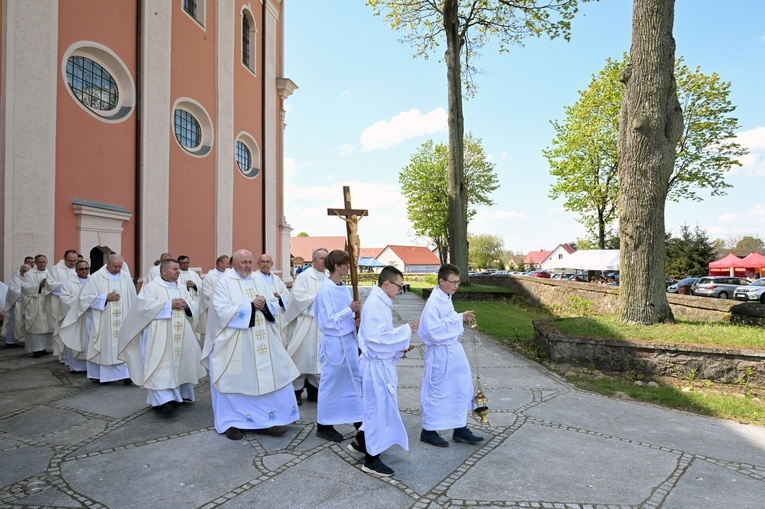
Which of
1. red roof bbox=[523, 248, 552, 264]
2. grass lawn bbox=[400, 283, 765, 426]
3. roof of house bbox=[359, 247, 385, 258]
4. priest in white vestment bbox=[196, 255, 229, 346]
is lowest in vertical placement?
grass lawn bbox=[400, 283, 765, 426]

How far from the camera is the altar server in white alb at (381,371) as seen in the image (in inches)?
150

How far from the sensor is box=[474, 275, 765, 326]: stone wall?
9000 mm

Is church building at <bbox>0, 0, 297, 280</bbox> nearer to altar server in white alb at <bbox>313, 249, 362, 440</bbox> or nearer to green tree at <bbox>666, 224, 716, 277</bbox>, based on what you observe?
altar server in white alb at <bbox>313, 249, 362, 440</bbox>

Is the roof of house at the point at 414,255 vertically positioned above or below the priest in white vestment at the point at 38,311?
above

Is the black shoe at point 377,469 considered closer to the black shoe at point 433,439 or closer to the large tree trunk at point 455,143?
the black shoe at point 433,439

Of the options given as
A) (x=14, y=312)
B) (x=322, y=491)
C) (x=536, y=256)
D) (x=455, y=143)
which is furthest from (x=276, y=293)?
(x=536, y=256)

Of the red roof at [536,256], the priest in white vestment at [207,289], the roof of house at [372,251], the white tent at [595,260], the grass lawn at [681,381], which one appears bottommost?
the grass lawn at [681,381]

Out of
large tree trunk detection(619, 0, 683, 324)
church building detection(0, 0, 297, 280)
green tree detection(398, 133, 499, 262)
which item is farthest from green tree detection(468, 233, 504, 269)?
large tree trunk detection(619, 0, 683, 324)

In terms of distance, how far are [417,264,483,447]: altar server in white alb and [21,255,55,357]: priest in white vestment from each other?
→ 775 cm

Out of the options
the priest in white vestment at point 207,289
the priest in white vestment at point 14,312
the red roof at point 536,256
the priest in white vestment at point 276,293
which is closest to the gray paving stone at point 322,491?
the priest in white vestment at point 276,293

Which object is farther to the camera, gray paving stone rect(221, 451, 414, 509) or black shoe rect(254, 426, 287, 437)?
black shoe rect(254, 426, 287, 437)

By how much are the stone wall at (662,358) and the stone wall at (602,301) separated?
2.69m

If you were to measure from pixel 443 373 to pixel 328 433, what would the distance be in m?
1.25

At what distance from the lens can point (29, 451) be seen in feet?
13.9
